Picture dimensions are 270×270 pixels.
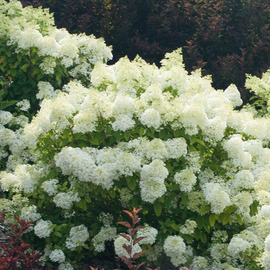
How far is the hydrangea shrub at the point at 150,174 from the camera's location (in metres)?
4.22

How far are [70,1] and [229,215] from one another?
5663mm

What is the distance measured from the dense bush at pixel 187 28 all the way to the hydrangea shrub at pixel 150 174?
3163 millimetres

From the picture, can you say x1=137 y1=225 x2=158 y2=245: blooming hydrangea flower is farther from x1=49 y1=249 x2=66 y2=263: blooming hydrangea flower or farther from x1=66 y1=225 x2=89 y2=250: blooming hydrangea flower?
x1=49 y1=249 x2=66 y2=263: blooming hydrangea flower

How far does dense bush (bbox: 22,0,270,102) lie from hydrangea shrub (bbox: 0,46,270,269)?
3.16m

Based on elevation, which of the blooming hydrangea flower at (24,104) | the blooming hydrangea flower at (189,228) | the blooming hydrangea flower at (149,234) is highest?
the blooming hydrangea flower at (189,228)

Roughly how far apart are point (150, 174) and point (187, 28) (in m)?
4.85

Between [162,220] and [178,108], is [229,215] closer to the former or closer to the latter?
[162,220]

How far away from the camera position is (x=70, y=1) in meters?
8.84

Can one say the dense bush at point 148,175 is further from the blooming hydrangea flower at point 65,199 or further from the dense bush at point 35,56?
the dense bush at point 35,56

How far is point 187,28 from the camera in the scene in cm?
847

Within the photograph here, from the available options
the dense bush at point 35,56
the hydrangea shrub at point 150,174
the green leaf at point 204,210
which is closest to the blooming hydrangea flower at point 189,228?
the hydrangea shrub at point 150,174

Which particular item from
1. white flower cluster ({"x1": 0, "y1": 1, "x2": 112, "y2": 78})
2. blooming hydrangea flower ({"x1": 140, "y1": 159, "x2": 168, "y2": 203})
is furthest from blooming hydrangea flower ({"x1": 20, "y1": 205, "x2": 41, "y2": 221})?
white flower cluster ({"x1": 0, "y1": 1, "x2": 112, "y2": 78})

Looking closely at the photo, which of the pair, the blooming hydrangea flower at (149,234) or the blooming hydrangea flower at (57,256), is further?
the blooming hydrangea flower at (57,256)

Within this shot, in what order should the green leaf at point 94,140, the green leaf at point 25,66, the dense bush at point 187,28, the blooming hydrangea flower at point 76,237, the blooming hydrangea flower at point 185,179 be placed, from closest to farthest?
the blooming hydrangea flower at point 185,179 → the green leaf at point 94,140 → the blooming hydrangea flower at point 76,237 → the green leaf at point 25,66 → the dense bush at point 187,28
